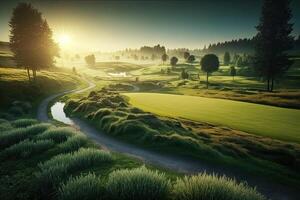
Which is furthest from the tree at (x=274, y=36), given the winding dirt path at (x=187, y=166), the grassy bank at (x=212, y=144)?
the winding dirt path at (x=187, y=166)

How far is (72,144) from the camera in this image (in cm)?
1233

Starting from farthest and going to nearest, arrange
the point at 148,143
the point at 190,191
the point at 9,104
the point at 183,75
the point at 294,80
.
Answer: the point at 183,75 < the point at 294,80 < the point at 9,104 < the point at 148,143 < the point at 190,191

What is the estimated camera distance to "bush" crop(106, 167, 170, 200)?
5988 millimetres

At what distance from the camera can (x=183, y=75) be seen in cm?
11906

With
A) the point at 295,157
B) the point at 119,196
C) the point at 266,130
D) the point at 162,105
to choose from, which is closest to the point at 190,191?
the point at 119,196

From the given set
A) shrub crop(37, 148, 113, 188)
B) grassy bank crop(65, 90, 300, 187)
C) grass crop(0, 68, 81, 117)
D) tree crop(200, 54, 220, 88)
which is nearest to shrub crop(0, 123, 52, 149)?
shrub crop(37, 148, 113, 188)

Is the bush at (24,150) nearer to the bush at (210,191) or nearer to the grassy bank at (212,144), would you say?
the bush at (210,191)

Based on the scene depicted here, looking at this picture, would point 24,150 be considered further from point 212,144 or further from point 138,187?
point 212,144

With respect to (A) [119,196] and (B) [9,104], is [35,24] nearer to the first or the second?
(B) [9,104]

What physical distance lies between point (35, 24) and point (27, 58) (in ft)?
30.5

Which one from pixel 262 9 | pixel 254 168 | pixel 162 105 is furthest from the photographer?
pixel 262 9

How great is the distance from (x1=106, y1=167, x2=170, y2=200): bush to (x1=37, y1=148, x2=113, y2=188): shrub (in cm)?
193

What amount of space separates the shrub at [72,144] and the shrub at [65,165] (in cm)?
248

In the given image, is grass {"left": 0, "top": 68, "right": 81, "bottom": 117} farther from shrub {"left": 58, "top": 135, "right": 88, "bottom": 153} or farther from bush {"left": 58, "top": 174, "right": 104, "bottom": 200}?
bush {"left": 58, "top": 174, "right": 104, "bottom": 200}
